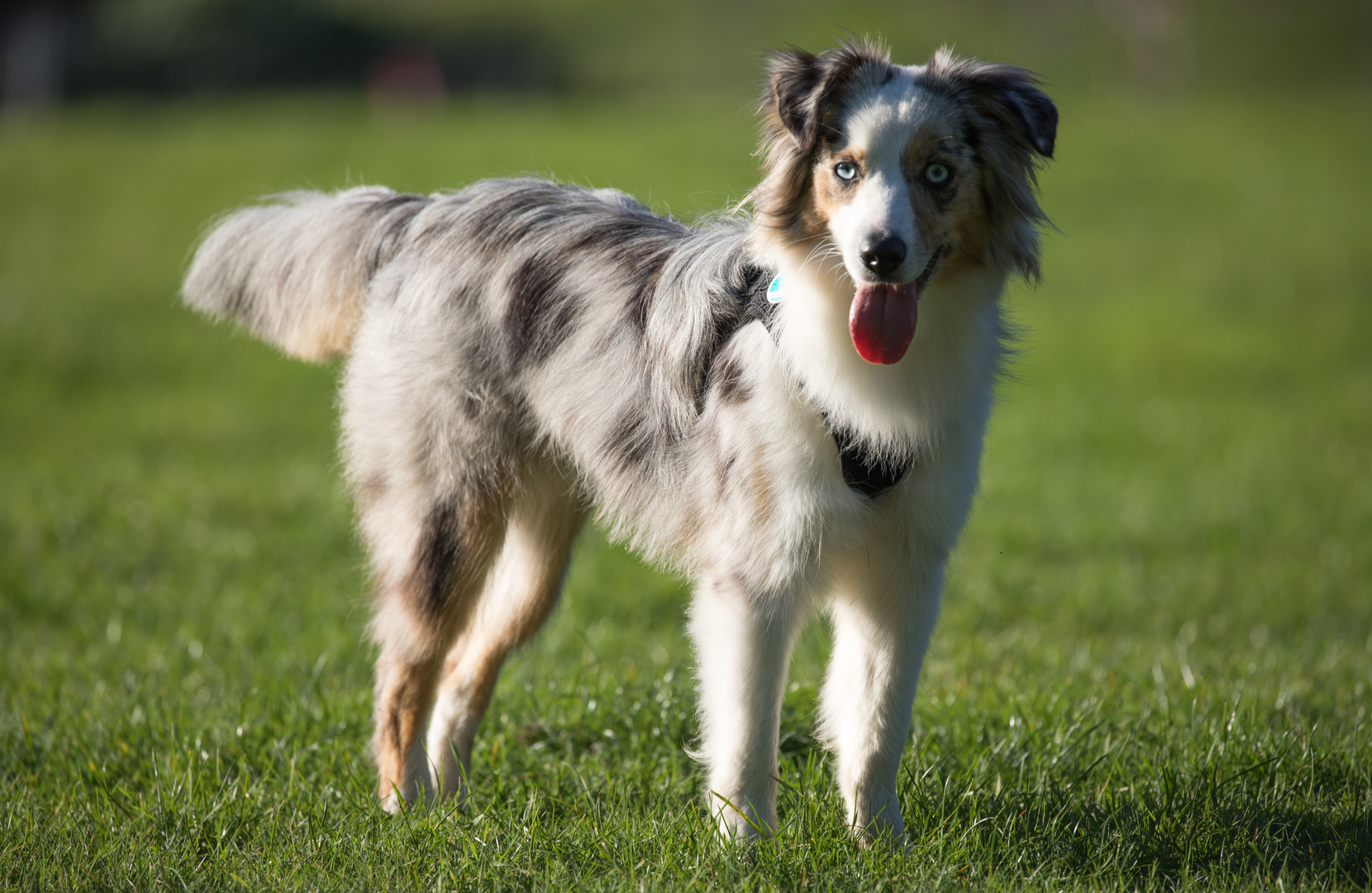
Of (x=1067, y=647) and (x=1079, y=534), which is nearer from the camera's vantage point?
(x=1067, y=647)

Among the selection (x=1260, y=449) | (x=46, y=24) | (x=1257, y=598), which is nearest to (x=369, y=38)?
(x=46, y=24)

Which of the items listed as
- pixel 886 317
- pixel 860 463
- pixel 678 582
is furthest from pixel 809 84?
pixel 678 582

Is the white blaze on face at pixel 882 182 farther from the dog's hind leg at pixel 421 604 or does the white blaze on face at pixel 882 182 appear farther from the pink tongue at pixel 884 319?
the dog's hind leg at pixel 421 604

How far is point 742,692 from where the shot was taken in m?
3.21

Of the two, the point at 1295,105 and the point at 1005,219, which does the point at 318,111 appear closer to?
the point at 1295,105

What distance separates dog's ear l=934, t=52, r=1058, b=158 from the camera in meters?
2.98

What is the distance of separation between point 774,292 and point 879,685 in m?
1.17

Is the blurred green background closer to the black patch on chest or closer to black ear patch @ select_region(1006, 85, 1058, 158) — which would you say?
black ear patch @ select_region(1006, 85, 1058, 158)

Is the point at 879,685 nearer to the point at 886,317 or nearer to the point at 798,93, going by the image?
the point at 886,317

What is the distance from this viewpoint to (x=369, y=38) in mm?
31859

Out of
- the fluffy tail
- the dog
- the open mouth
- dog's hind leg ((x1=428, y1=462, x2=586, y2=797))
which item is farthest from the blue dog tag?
the fluffy tail

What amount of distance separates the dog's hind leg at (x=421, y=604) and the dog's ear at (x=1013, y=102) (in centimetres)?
194

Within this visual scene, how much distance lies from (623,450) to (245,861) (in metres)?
1.59

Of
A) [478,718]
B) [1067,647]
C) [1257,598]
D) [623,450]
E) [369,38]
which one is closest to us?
[623,450]
